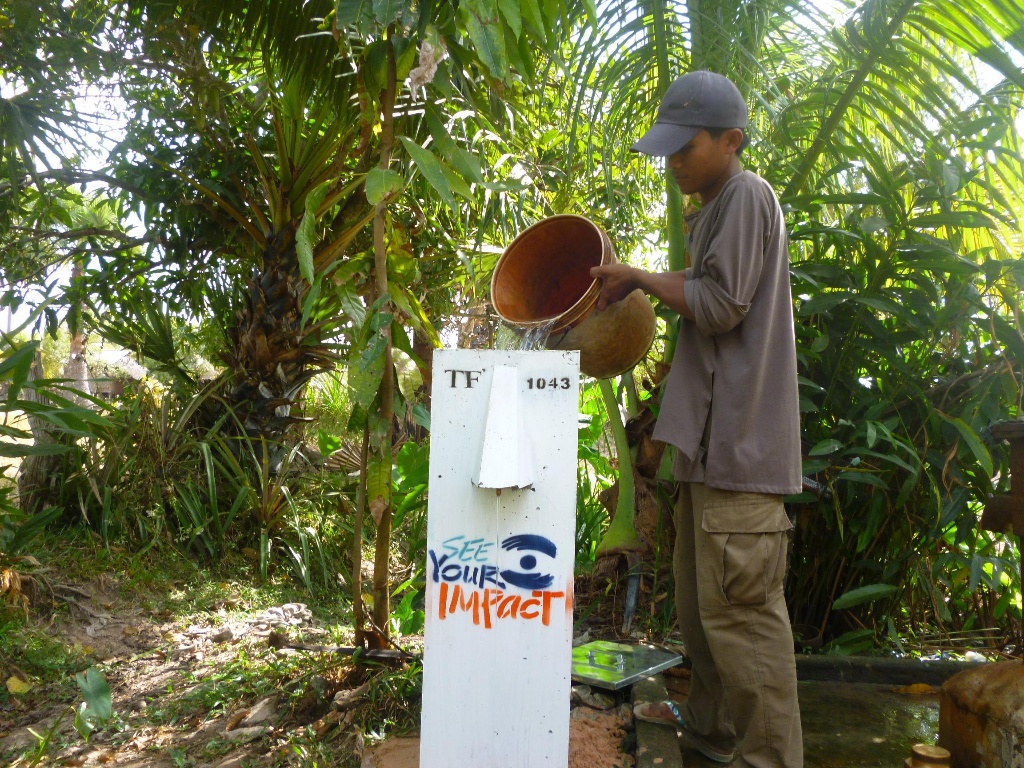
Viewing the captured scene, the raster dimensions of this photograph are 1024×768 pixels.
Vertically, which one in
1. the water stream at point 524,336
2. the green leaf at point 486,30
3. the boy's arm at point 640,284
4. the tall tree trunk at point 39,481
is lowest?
the tall tree trunk at point 39,481

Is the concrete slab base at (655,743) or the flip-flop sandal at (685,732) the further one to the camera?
the flip-flop sandal at (685,732)

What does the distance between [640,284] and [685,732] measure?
1354mm

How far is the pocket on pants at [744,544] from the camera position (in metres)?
2.14

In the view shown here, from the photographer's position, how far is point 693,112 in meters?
2.26

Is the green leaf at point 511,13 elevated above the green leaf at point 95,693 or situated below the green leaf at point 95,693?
above

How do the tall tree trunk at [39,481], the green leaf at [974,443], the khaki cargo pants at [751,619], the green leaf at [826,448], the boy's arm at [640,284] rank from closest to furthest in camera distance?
1. the khaki cargo pants at [751,619]
2. the boy's arm at [640,284]
3. the green leaf at [974,443]
4. the green leaf at [826,448]
5. the tall tree trunk at [39,481]

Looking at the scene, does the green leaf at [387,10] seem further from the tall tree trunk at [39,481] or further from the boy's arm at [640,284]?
the tall tree trunk at [39,481]

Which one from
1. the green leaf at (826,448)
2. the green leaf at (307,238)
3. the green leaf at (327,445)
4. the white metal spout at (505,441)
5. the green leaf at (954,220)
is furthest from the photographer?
the green leaf at (327,445)

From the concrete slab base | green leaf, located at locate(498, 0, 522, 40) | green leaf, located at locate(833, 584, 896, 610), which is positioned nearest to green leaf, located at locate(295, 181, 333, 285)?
green leaf, located at locate(498, 0, 522, 40)

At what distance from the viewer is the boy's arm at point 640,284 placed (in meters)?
2.22

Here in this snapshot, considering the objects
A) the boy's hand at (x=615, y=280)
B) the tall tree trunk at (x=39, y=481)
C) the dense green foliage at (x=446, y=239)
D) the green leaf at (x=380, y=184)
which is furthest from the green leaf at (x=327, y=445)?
the boy's hand at (x=615, y=280)

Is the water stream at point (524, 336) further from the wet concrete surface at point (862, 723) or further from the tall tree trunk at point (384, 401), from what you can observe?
the wet concrete surface at point (862, 723)

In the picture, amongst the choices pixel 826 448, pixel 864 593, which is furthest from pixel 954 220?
pixel 864 593

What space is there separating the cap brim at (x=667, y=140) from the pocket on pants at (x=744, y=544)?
915 millimetres
